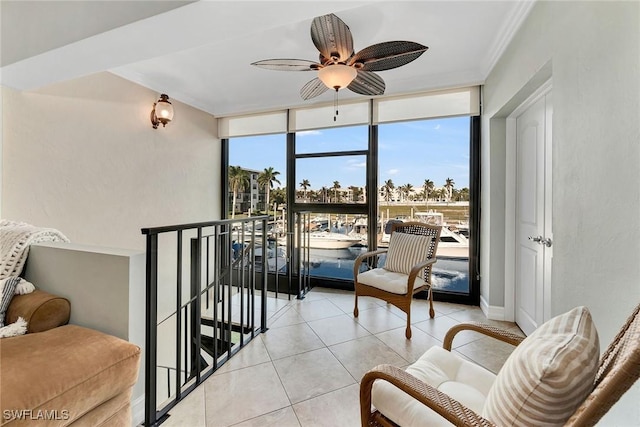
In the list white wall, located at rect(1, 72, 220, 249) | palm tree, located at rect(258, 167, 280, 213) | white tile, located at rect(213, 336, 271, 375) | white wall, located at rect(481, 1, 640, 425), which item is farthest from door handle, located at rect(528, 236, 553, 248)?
white wall, located at rect(1, 72, 220, 249)

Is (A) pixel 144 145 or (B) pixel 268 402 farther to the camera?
(A) pixel 144 145

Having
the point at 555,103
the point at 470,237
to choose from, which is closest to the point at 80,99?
the point at 555,103

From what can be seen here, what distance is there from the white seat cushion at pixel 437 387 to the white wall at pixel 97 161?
292 centimetres

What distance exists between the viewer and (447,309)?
9.98 ft

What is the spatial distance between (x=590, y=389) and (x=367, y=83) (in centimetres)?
222

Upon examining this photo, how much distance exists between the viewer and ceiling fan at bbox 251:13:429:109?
5.79 feet

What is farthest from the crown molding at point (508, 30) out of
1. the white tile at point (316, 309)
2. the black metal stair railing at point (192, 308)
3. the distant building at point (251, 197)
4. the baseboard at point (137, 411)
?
the baseboard at point (137, 411)

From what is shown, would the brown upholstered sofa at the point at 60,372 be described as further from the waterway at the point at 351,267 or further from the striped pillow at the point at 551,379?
the waterway at the point at 351,267

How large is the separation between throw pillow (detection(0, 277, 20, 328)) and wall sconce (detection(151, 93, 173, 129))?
6.87ft

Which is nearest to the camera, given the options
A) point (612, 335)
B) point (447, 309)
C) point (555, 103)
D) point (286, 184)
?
point (612, 335)

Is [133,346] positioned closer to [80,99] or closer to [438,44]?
[80,99]

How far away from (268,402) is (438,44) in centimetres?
297

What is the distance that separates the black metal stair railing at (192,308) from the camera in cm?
150

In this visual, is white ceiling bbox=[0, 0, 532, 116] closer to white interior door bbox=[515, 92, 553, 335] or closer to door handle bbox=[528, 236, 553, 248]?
white interior door bbox=[515, 92, 553, 335]
